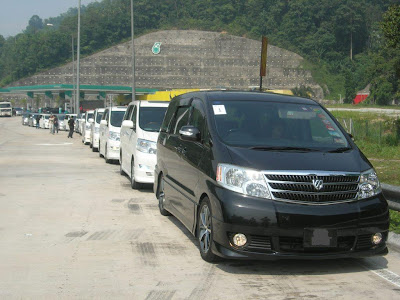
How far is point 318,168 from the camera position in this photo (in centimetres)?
675

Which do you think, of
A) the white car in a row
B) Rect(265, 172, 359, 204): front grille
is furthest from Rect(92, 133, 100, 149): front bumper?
Rect(265, 172, 359, 204): front grille

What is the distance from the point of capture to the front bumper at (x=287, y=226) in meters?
6.52

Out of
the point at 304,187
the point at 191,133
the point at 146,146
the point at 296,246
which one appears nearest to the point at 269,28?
the point at 146,146

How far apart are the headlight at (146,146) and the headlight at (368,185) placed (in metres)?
6.81

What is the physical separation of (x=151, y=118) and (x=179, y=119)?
16.8 feet

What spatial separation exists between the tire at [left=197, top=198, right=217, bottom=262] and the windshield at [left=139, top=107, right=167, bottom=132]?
662 centimetres

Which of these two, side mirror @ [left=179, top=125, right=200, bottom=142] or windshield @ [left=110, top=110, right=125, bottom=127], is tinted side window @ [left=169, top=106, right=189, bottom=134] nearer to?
side mirror @ [left=179, top=125, right=200, bottom=142]

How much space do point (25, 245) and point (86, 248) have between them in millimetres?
792

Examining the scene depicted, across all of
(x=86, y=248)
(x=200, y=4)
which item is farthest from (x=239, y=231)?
(x=200, y=4)

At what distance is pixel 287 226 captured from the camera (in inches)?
256

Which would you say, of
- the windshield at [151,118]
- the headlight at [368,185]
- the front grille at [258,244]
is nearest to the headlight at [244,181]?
the front grille at [258,244]

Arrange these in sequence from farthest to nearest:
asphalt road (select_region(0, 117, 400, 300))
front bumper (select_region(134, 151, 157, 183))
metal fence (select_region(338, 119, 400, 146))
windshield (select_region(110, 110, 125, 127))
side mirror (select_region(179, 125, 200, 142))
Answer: metal fence (select_region(338, 119, 400, 146))
windshield (select_region(110, 110, 125, 127))
front bumper (select_region(134, 151, 157, 183))
side mirror (select_region(179, 125, 200, 142))
asphalt road (select_region(0, 117, 400, 300))

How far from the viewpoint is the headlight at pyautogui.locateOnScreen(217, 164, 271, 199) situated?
6.62 meters

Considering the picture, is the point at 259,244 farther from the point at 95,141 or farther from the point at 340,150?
the point at 95,141
